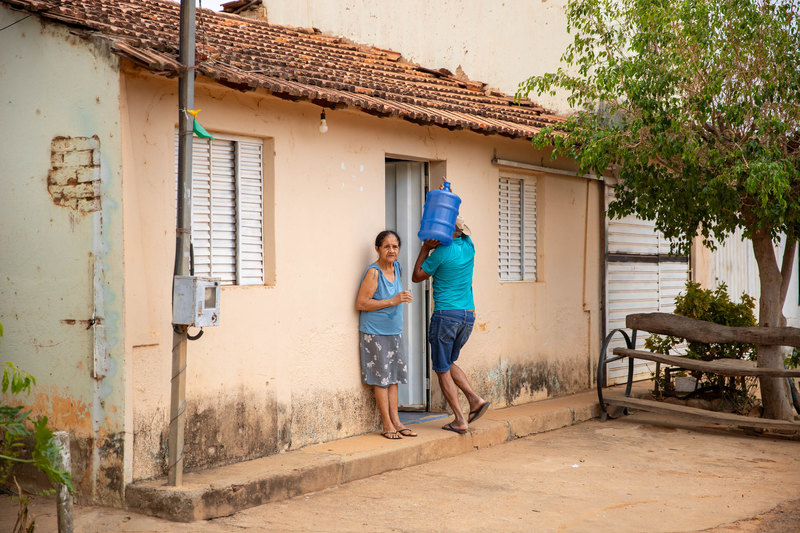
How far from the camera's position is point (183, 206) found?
5.33 meters

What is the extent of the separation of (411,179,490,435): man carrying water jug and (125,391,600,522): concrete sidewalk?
0.29 meters

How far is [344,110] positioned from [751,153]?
3702 mm

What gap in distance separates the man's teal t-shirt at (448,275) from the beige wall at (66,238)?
9.92 ft

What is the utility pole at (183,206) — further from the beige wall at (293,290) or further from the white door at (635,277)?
the white door at (635,277)

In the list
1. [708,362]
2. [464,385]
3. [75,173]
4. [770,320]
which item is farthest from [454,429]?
[75,173]

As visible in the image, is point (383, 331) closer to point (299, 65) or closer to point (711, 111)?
point (299, 65)

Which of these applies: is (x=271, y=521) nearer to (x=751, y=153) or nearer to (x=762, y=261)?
(x=751, y=153)

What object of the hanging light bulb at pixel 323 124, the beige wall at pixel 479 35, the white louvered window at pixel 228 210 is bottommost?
the white louvered window at pixel 228 210

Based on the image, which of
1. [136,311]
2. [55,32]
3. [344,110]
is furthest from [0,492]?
[344,110]

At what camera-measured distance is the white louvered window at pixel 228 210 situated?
6.34m

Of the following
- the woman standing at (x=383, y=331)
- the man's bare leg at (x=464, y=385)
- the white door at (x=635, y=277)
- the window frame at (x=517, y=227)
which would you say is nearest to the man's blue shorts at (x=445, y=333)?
the man's bare leg at (x=464, y=385)

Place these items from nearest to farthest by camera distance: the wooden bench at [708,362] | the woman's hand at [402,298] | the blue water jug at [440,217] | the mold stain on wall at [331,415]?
the mold stain on wall at [331,415], the woman's hand at [402,298], the blue water jug at [440,217], the wooden bench at [708,362]

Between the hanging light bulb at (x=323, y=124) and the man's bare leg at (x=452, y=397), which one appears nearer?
the hanging light bulb at (x=323, y=124)

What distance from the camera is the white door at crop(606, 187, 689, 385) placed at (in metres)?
11.2
